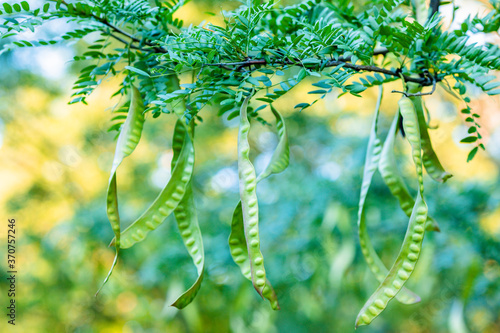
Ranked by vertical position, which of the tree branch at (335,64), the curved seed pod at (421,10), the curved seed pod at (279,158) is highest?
the curved seed pod at (421,10)

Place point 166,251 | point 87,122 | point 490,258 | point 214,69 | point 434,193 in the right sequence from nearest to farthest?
point 214,69 → point 490,258 → point 434,193 → point 166,251 → point 87,122

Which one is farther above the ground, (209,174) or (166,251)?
(166,251)

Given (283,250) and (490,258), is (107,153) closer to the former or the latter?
(283,250)

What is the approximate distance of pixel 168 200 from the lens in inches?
16.9

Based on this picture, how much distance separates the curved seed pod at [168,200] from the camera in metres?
0.43

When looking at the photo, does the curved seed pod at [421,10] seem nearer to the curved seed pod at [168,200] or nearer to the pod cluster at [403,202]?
the pod cluster at [403,202]

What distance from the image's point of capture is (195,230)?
0.43 m

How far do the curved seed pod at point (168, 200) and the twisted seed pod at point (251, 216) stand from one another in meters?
0.08

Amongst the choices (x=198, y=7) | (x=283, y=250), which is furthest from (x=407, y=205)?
(x=198, y=7)

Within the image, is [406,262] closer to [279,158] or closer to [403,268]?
[403,268]

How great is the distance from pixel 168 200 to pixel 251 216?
0.12m

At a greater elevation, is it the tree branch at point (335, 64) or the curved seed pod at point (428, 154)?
the tree branch at point (335, 64)

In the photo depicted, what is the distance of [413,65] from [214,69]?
0.70 ft

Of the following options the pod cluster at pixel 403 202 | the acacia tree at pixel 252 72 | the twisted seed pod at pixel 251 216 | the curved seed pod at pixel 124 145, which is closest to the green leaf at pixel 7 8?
the acacia tree at pixel 252 72
